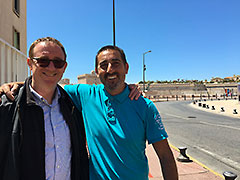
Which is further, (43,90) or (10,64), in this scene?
(10,64)

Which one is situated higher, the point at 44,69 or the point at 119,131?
the point at 44,69

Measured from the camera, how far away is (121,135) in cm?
156

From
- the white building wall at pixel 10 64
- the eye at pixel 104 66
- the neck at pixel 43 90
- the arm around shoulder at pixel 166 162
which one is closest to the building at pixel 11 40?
the white building wall at pixel 10 64

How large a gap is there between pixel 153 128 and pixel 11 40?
965cm

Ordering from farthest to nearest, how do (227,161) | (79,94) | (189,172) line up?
(227,161), (189,172), (79,94)

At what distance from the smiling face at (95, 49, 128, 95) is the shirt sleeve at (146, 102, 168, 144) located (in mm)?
420

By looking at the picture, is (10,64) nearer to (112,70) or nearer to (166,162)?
(112,70)

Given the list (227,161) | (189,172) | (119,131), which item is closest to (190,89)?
(227,161)

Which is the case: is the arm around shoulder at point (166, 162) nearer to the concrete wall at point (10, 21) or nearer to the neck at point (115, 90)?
the neck at point (115, 90)

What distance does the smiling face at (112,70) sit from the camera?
1739 mm

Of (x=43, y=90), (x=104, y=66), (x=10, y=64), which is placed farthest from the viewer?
(x=10, y=64)

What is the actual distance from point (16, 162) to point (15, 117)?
36 centimetres

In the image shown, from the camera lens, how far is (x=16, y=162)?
131cm

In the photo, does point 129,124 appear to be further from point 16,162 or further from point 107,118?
point 16,162
